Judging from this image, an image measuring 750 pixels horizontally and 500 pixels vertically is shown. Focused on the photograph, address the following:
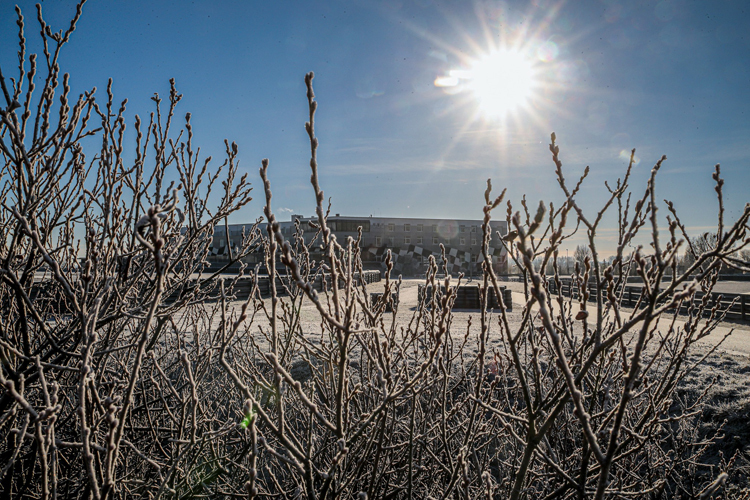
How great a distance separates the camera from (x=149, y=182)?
2227mm

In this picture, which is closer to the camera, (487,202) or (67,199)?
(487,202)

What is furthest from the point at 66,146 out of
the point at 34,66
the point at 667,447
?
the point at 667,447

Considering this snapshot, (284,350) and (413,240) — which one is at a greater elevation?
(413,240)

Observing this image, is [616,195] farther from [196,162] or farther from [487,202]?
[196,162]

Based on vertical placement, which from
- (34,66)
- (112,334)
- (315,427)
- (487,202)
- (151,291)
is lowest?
(315,427)

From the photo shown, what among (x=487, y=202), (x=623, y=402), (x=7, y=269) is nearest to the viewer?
(x=623, y=402)

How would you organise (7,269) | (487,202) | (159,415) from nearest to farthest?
(487,202) < (7,269) < (159,415)

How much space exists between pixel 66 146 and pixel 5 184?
0.69 meters

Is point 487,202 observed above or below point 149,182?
below

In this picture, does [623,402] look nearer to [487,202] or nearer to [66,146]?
[487,202]

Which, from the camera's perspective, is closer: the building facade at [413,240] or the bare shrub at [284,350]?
the bare shrub at [284,350]

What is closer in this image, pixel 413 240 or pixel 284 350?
pixel 284 350

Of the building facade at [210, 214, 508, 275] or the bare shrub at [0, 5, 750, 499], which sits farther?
the building facade at [210, 214, 508, 275]

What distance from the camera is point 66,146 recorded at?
6.48 ft
